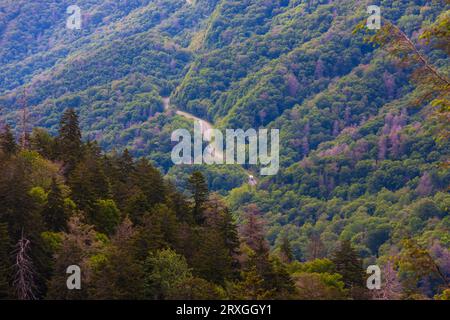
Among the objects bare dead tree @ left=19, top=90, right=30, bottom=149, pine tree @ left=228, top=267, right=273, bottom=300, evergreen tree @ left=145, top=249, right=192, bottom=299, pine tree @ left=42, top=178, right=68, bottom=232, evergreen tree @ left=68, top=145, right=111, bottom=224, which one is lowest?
pine tree @ left=228, top=267, right=273, bottom=300

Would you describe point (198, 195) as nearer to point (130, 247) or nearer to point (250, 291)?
point (130, 247)

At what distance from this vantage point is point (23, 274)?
34125 mm

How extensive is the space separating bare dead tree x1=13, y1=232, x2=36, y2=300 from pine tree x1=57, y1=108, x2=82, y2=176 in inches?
716

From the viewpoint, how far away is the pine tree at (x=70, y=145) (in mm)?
56381

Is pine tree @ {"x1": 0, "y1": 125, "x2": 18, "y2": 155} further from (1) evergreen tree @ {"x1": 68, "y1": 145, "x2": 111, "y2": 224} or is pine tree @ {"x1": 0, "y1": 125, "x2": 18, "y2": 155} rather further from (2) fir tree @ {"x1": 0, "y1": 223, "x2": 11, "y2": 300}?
(2) fir tree @ {"x1": 0, "y1": 223, "x2": 11, "y2": 300}

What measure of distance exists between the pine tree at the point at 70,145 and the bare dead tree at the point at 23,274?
1820 cm

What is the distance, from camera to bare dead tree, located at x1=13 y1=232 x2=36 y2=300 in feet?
109

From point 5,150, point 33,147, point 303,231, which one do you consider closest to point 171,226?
point 5,150

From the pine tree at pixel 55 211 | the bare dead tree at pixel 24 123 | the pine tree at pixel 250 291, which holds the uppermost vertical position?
the bare dead tree at pixel 24 123

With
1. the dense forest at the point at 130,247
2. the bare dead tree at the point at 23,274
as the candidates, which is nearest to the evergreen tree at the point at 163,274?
the dense forest at the point at 130,247

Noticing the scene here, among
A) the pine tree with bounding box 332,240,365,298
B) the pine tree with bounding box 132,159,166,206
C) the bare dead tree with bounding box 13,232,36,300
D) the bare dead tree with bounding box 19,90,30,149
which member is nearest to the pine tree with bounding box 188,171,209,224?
the pine tree with bounding box 132,159,166,206

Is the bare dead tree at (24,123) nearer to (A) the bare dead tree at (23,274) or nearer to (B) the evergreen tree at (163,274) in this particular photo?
(B) the evergreen tree at (163,274)

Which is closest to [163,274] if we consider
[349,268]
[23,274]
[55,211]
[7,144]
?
[23,274]
